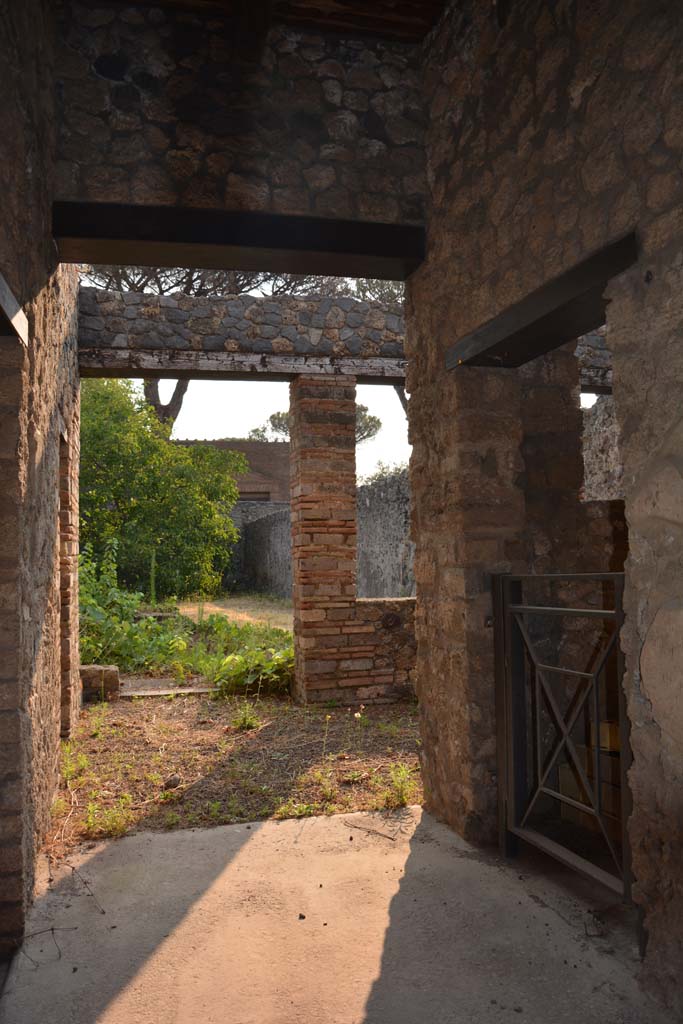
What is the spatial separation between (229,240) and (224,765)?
3292 millimetres

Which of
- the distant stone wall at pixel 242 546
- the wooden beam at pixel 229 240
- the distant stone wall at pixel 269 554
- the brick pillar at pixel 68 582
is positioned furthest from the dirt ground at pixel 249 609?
the wooden beam at pixel 229 240

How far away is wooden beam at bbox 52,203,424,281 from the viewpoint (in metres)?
3.49

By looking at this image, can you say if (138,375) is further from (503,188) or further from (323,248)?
(503,188)

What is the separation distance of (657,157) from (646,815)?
6.57 feet

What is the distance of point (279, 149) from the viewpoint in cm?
370

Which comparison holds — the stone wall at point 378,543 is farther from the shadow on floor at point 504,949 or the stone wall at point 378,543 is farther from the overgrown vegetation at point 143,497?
the shadow on floor at point 504,949

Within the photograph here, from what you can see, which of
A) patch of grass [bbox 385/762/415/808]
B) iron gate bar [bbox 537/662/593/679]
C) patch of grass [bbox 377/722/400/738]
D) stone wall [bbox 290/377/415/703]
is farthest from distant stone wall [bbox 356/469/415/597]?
iron gate bar [bbox 537/662/593/679]

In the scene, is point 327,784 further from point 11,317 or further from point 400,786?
point 11,317

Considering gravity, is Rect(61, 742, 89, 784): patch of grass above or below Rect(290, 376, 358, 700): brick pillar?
below

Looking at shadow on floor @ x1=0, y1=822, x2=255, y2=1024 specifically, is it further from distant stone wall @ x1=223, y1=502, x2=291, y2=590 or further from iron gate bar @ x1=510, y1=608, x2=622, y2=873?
distant stone wall @ x1=223, y1=502, x2=291, y2=590

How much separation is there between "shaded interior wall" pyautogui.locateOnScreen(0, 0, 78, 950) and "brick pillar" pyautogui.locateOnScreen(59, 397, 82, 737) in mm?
1621

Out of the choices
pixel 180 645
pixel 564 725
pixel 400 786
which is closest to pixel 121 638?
pixel 180 645

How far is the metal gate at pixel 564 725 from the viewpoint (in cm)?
284

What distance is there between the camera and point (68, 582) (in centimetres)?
564
